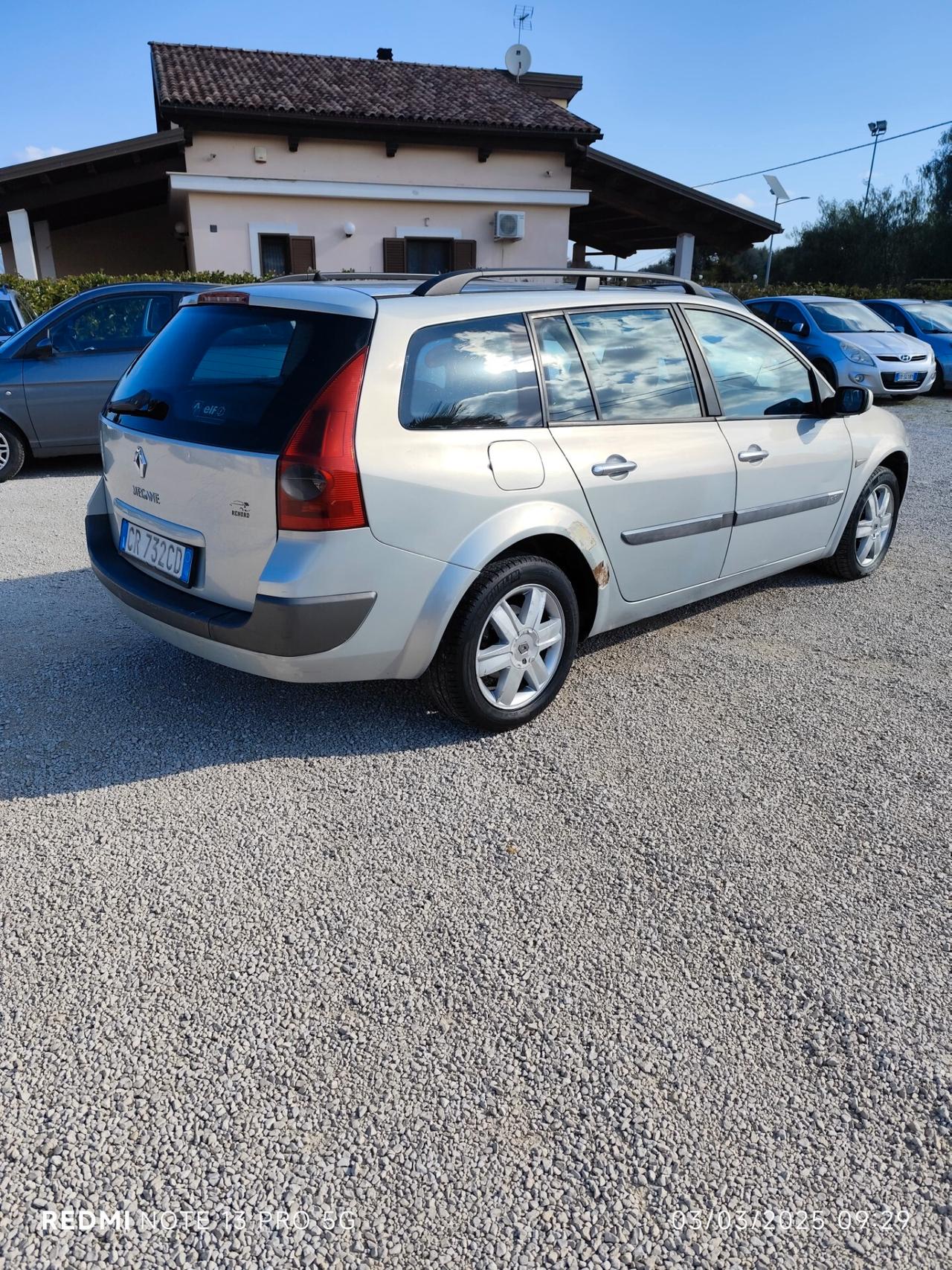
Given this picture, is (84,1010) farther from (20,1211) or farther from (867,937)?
(867,937)

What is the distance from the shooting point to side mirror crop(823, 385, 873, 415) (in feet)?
15.9

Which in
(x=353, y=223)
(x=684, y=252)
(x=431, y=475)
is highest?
(x=353, y=223)

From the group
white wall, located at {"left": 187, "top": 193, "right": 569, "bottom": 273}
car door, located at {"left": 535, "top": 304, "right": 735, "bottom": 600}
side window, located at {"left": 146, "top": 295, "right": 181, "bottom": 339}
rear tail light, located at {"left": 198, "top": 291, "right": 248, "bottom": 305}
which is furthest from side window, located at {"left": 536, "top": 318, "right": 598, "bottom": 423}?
white wall, located at {"left": 187, "top": 193, "right": 569, "bottom": 273}

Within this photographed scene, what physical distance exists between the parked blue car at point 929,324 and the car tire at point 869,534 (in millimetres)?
12021

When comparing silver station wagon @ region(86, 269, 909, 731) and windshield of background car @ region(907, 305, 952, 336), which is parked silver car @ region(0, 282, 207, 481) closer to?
silver station wagon @ region(86, 269, 909, 731)

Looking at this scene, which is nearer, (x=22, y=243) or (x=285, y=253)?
(x=22, y=243)

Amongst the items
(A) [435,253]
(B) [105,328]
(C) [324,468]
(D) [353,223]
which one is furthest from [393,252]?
(C) [324,468]

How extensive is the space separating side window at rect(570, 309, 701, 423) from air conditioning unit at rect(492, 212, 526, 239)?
16575mm

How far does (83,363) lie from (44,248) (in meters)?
14.8

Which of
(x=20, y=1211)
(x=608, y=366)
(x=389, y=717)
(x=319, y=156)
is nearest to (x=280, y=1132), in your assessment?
(x=20, y=1211)

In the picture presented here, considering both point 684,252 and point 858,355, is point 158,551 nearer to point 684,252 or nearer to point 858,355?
point 858,355

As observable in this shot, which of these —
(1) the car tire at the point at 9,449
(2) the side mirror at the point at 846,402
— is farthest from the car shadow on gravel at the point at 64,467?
(2) the side mirror at the point at 846,402

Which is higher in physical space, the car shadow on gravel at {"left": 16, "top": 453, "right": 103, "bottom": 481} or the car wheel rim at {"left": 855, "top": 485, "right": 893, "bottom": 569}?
the car wheel rim at {"left": 855, "top": 485, "right": 893, "bottom": 569}

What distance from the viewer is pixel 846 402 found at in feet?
16.0
